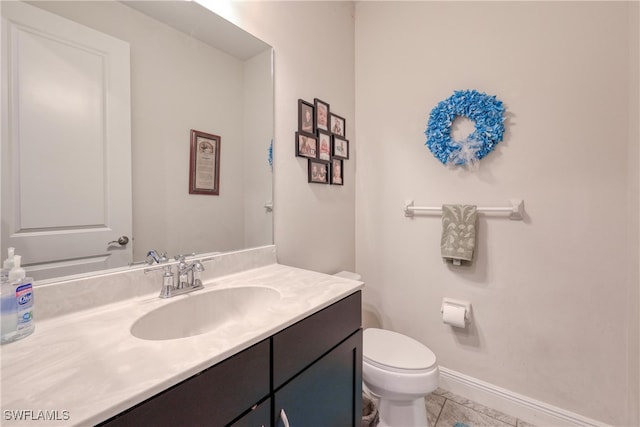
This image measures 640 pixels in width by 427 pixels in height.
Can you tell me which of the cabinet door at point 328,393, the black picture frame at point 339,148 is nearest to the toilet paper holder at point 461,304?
the cabinet door at point 328,393

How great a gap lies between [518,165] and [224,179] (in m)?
1.50

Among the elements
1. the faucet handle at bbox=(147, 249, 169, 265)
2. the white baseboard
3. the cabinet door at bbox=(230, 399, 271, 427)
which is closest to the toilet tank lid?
the white baseboard

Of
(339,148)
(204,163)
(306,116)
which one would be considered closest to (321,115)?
(306,116)

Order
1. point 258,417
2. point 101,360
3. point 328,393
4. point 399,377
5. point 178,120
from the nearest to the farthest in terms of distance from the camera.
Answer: point 101,360 < point 258,417 < point 328,393 < point 178,120 < point 399,377

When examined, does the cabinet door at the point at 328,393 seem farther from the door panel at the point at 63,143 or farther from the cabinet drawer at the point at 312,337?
the door panel at the point at 63,143

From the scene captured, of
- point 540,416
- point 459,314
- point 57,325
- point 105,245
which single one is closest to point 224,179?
point 105,245

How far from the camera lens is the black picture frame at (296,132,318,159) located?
58.1 inches

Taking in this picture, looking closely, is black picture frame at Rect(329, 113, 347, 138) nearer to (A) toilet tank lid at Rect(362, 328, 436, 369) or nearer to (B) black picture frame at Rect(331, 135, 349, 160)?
(B) black picture frame at Rect(331, 135, 349, 160)

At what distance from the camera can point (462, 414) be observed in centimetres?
148

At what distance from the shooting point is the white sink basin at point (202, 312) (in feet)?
2.64

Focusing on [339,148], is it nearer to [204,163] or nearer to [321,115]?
[321,115]

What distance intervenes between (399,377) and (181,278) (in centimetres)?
102

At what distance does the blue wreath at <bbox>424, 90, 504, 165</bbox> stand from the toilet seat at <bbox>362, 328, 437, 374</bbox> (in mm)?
1047

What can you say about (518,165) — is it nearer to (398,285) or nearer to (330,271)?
(398,285)
